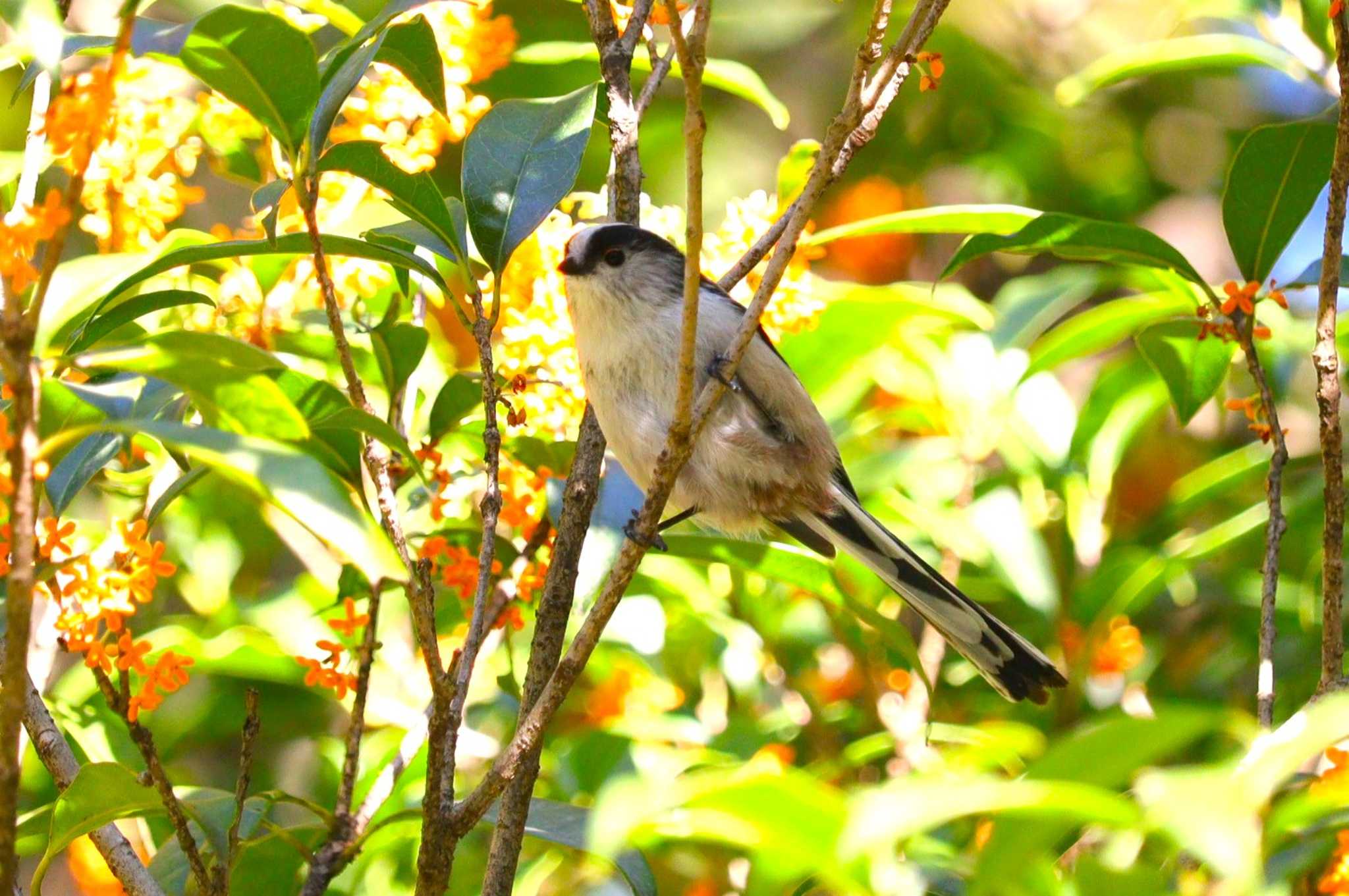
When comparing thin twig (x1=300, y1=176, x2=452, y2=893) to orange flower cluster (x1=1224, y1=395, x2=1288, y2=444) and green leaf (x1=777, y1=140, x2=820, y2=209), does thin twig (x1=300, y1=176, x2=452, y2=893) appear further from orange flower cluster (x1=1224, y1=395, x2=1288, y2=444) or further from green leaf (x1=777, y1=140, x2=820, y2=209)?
orange flower cluster (x1=1224, y1=395, x2=1288, y2=444)

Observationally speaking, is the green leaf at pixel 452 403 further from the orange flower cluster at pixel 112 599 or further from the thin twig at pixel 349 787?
the orange flower cluster at pixel 112 599

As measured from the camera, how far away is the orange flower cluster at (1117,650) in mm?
2869

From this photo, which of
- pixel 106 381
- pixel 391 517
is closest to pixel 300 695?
pixel 106 381

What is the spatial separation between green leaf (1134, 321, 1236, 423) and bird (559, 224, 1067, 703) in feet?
1.78

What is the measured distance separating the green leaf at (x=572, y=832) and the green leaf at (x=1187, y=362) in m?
1.19

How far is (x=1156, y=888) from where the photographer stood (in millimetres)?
1030

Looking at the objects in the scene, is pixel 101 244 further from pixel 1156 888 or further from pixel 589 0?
pixel 1156 888

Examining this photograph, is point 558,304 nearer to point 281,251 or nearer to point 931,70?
point 281,251

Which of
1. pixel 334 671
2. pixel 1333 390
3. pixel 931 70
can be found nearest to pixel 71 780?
pixel 334 671

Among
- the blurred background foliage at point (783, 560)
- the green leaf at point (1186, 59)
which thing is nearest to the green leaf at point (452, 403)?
the blurred background foliage at point (783, 560)

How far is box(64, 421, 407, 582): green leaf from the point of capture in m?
1.18

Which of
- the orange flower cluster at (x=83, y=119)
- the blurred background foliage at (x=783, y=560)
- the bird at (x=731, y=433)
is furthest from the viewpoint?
the bird at (x=731, y=433)

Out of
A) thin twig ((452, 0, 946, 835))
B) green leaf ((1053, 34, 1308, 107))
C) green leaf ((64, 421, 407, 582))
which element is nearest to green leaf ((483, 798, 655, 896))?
thin twig ((452, 0, 946, 835))

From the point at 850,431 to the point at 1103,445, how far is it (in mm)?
582
